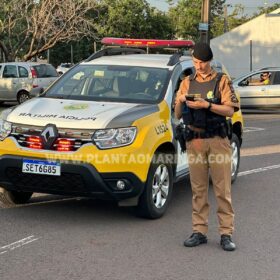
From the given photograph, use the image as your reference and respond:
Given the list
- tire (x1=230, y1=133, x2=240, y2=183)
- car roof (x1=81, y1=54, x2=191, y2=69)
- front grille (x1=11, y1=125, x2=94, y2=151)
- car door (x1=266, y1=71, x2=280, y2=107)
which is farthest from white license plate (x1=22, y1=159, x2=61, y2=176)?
car door (x1=266, y1=71, x2=280, y2=107)

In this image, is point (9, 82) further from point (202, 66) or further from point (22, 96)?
point (202, 66)

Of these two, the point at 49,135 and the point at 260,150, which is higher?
the point at 49,135

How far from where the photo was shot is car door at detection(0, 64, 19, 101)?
1892cm

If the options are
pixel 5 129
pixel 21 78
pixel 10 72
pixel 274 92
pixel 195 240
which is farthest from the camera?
pixel 10 72

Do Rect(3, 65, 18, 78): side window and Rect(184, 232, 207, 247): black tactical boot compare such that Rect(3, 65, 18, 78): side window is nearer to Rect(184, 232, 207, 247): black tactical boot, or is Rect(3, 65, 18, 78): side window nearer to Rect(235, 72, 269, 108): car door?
Rect(235, 72, 269, 108): car door

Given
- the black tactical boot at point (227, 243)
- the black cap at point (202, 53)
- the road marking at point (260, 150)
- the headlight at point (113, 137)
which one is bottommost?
the road marking at point (260, 150)

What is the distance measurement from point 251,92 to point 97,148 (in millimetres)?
13209

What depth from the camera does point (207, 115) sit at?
4469mm

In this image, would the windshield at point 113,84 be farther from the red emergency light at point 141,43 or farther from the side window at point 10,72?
the side window at point 10,72

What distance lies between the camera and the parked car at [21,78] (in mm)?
18641

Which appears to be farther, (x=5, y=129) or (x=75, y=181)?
(x=5, y=129)

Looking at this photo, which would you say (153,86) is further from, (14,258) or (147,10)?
(147,10)

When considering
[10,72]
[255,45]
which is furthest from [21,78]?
[255,45]

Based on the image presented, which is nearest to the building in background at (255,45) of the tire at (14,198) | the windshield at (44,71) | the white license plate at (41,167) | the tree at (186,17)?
the windshield at (44,71)
